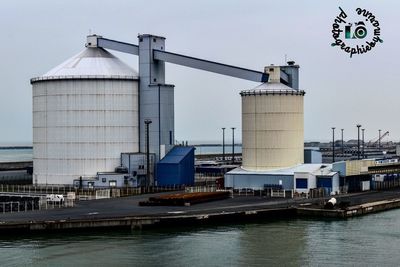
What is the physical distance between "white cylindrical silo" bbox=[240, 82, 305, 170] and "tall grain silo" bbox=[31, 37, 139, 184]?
532 inches

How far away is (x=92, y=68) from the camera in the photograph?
245ft

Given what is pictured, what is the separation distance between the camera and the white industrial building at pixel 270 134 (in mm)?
66562

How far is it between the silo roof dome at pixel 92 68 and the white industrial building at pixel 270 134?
14.2 metres

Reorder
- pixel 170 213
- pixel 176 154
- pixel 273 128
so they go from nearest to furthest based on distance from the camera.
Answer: pixel 170 213, pixel 273 128, pixel 176 154

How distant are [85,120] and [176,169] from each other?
10.9 meters

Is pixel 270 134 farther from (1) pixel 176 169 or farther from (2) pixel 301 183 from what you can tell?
(1) pixel 176 169

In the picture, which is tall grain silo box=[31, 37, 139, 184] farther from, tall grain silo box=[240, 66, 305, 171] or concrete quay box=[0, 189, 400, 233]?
tall grain silo box=[240, 66, 305, 171]

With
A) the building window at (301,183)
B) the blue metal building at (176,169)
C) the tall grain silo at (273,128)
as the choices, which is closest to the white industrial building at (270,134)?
the tall grain silo at (273,128)

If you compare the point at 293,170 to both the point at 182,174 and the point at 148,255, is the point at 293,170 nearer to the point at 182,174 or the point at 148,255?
the point at 182,174

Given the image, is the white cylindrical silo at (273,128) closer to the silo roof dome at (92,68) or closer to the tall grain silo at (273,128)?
the tall grain silo at (273,128)

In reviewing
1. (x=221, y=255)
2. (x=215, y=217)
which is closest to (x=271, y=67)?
(x=215, y=217)

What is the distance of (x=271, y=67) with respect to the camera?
69.4 metres

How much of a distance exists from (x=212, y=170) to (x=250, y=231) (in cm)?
4855

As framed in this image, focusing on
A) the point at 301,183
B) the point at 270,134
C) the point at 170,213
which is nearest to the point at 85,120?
the point at 270,134
